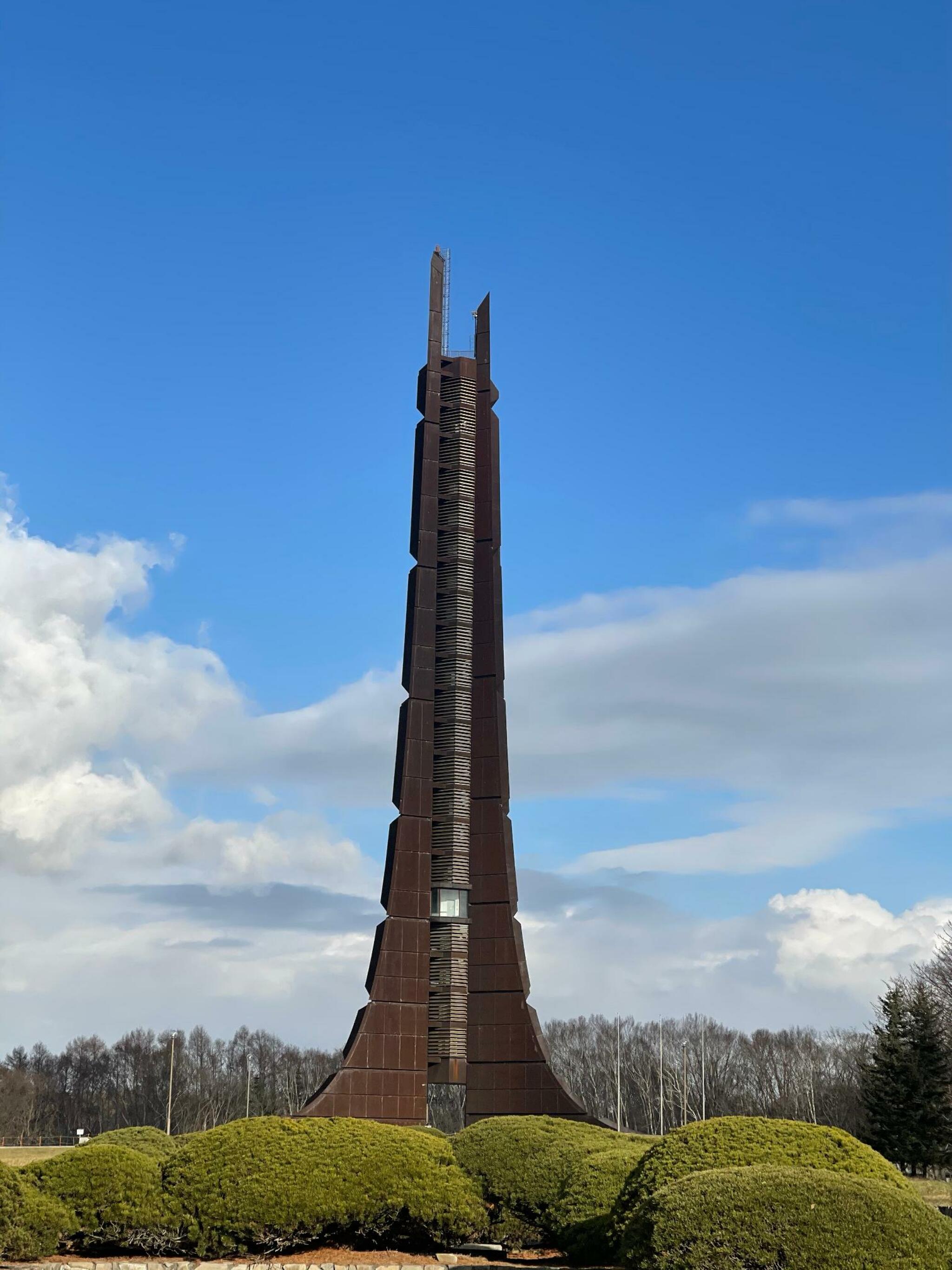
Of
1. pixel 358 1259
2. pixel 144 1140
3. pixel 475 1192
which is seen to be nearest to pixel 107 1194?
pixel 358 1259

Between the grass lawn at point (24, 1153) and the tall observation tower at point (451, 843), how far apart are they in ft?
69.1

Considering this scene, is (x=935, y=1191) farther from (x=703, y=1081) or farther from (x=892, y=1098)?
(x=703, y=1081)

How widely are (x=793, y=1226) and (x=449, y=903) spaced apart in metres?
17.5

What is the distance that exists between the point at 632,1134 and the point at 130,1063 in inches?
2687

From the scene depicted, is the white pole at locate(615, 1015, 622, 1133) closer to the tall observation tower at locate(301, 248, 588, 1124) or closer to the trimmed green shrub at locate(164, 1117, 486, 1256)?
the tall observation tower at locate(301, 248, 588, 1124)

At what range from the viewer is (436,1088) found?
62.2 meters

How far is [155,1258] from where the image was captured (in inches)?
550

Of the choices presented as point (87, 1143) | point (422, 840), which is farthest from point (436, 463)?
point (87, 1143)

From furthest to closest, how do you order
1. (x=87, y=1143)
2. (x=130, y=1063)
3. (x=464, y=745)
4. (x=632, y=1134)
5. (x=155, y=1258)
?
1. (x=130, y=1063)
2. (x=464, y=745)
3. (x=632, y=1134)
4. (x=87, y=1143)
5. (x=155, y=1258)

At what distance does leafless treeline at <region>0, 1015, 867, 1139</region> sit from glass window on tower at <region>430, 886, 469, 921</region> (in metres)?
39.5

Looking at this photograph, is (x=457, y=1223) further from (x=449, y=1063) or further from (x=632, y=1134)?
(x=449, y=1063)

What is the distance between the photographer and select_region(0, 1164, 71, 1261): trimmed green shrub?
13.3m

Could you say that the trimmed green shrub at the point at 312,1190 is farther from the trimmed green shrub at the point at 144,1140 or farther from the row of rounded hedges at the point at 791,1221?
the row of rounded hedges at the point at 791,1221

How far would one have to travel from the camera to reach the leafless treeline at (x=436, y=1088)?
67750 mm
